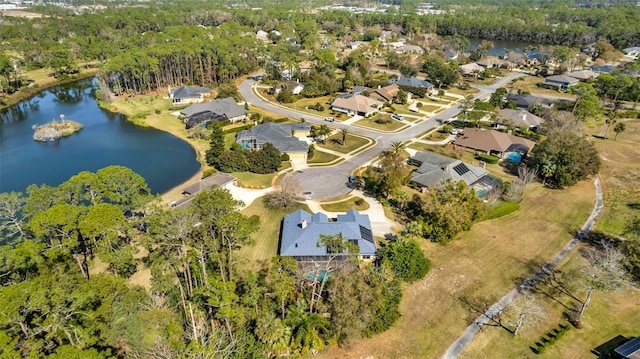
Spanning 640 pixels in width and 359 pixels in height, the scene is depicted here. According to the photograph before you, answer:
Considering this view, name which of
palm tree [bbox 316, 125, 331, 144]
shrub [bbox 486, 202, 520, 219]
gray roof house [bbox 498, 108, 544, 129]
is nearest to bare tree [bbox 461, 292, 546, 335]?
shrub [bbox 486, 202, 520, 219]

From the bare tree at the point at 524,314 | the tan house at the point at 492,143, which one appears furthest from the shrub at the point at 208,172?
the tan house at the point at 492,143

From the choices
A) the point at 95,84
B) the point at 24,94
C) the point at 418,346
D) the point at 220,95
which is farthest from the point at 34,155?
the point at 418,346

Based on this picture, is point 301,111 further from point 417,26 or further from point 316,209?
point 417,26

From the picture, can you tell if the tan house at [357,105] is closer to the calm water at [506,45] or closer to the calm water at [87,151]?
the calm water at [87,151]

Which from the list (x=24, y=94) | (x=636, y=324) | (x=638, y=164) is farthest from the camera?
(x=24, y=94)

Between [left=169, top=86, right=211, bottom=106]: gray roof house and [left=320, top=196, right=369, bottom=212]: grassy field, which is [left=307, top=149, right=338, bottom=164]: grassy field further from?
[left=169, top=86, right=211, bottom=106]: gray roof house
